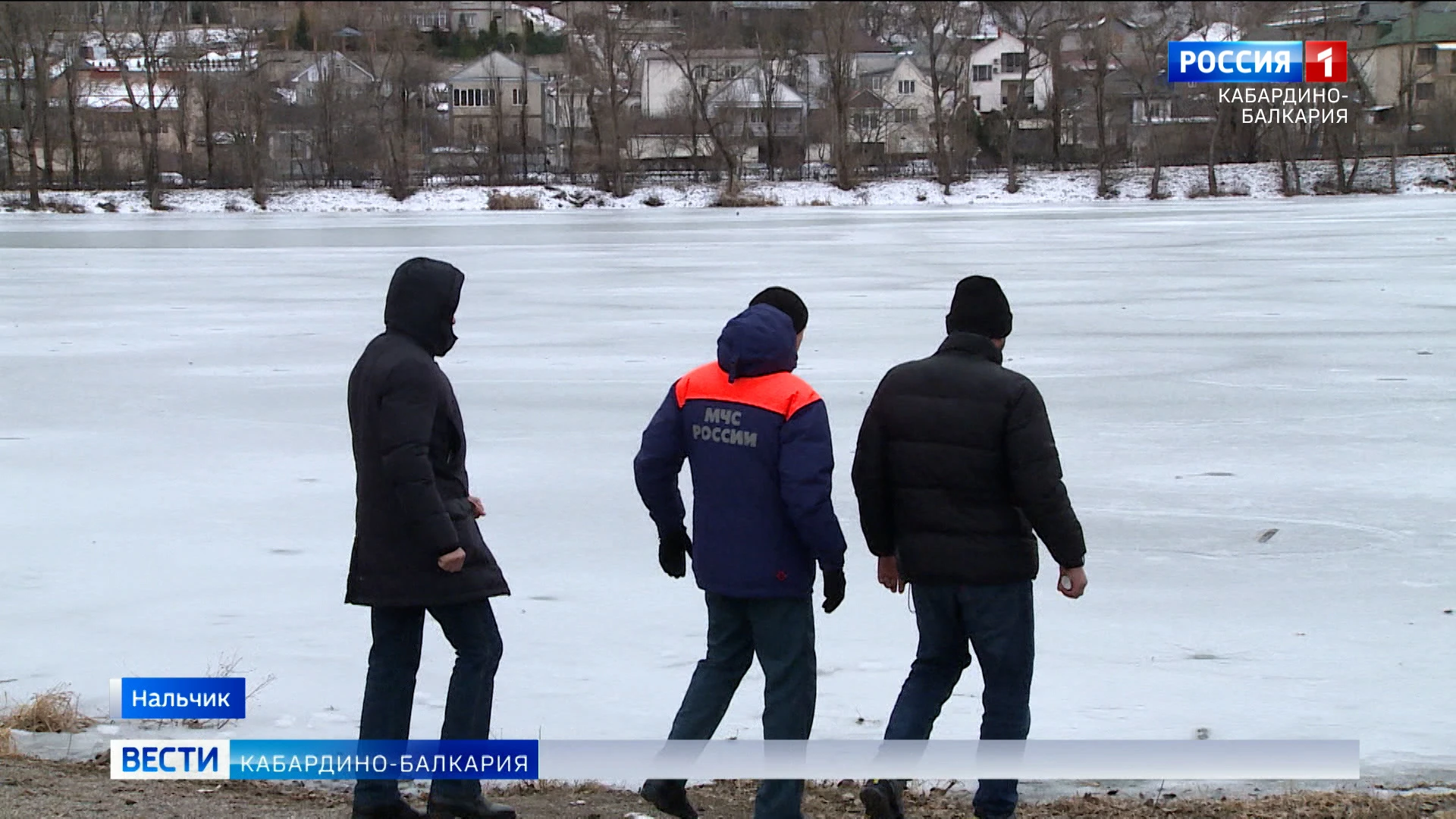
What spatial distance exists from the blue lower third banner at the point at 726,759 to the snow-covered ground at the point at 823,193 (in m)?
45.0

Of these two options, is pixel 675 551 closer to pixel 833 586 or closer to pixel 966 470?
pixel 833 586

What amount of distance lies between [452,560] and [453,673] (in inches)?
16.1

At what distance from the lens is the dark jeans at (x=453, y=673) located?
4129 mm

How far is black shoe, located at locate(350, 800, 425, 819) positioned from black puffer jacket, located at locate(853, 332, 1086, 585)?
4.71 feet

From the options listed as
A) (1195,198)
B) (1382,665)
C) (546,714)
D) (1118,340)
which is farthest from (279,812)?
(1195,198)

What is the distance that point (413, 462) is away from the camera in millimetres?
3885

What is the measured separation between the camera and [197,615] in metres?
5.94

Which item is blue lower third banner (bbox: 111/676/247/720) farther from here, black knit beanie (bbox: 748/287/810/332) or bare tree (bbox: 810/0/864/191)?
bare tree (bbox: 810/0/864/191)

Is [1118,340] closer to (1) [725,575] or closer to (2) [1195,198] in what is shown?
(1) [725,575]

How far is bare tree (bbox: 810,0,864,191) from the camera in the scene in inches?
2229

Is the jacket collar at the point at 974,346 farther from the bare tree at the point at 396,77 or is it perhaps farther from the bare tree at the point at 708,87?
the bare tree at the point at 396,77

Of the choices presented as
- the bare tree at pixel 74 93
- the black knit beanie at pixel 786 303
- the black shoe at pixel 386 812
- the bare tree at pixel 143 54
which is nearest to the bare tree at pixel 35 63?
the bare tree at pixel 74 93

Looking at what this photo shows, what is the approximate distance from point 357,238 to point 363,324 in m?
16.0

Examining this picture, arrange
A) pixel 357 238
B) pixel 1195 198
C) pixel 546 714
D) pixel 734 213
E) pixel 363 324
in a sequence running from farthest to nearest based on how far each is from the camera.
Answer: pixel 1195 198
pixel 734 213
pixel 357 238
pixel 363 324
pixel 546 714
